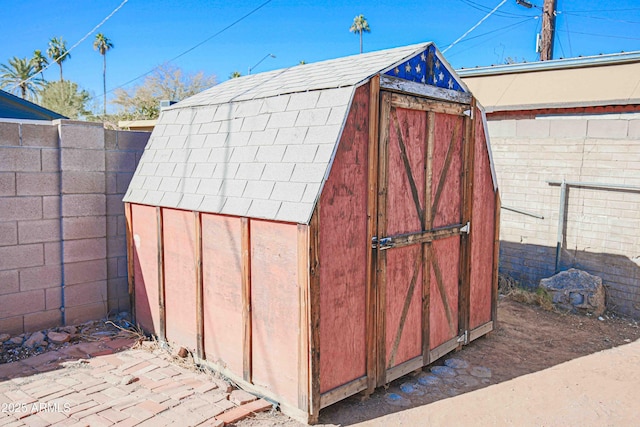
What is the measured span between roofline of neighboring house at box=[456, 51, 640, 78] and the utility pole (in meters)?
3.36

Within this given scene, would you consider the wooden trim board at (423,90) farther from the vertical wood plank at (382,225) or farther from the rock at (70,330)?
the rock at (70,330)

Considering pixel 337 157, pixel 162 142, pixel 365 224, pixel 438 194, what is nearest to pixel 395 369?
pixel 365 224

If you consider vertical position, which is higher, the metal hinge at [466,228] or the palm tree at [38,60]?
the palm tree at [38,60]

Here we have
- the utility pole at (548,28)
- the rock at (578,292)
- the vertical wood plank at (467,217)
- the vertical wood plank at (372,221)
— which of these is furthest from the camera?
the utility pole at (548,28)

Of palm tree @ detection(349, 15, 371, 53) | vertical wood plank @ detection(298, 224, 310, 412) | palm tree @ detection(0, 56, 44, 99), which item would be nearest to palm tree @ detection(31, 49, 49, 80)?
palm tree @ detection(0, 56, 44, 99)

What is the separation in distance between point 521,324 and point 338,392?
3.96 metres

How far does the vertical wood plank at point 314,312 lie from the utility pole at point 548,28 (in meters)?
11.6

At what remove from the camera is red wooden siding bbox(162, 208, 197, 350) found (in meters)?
5.43

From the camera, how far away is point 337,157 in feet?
14.0

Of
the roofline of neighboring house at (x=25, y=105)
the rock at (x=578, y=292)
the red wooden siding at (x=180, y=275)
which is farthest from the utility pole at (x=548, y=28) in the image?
the roofline of neighboring house at (x=25, y=105)

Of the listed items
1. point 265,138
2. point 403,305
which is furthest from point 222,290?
point 403,305

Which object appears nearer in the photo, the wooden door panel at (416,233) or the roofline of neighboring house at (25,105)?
the wooden door panel at (416,233)

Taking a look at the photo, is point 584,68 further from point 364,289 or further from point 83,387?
point 83,387

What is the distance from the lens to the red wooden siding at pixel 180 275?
17.8 ft
